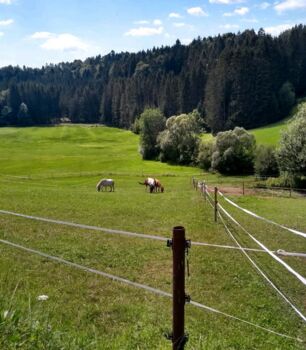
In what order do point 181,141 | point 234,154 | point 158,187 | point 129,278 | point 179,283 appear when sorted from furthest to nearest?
point 181,141, point 234,154, point 158,187, point 129,278, point 179,283

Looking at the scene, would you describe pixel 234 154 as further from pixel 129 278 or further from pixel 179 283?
pixel 179 283

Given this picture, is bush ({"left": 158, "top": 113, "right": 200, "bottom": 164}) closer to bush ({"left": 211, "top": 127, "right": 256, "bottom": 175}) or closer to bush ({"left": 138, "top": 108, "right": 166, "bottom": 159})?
bush ({"left": 138, "top": 108, "right": 166, "bottom": 159})

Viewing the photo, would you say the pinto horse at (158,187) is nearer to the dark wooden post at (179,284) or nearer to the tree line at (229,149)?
the tree line at (229,149)

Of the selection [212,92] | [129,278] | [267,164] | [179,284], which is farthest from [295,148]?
[212,92]

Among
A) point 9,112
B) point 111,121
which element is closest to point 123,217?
point 111,121

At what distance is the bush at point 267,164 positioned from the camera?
61.1m

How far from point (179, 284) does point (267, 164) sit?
5755 cm

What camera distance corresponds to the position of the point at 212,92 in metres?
121

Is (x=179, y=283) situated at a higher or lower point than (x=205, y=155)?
lower

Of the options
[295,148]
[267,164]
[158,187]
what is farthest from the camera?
[267,164]

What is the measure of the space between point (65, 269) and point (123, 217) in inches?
348

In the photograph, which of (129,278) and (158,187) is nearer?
(129,278)

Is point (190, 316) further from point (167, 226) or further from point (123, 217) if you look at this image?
point (123, 217)

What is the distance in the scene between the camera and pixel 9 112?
589 feet
